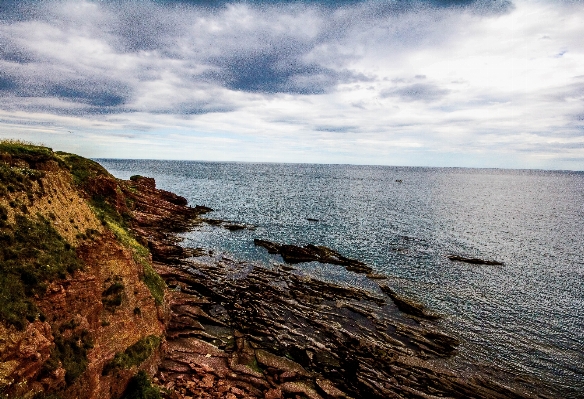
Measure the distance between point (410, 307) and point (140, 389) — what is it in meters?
25.9

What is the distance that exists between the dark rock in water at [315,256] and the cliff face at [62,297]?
86.4 feet

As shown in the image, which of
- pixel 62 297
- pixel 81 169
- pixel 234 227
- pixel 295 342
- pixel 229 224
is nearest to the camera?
pixel 62 297

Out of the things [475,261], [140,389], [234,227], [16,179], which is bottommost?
[475,261]

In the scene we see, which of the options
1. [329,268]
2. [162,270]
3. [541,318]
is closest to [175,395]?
[162,270]

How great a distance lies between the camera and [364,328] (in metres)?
29.1

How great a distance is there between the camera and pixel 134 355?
1770cm

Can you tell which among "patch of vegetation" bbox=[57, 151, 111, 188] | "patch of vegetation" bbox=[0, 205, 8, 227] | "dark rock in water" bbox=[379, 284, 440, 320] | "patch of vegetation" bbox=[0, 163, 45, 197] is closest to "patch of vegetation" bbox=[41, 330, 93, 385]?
"patch of vegetation" bbox=[0, 205, 8, 227]

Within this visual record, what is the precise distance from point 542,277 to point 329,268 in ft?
94.6

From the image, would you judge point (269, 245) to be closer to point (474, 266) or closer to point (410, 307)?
point (410, 307)

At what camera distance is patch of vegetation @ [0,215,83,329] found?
505 inches

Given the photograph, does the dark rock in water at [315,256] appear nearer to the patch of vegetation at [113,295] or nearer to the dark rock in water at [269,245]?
the dark rock in water at [269,245]

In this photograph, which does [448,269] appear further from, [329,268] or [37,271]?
[37,271]

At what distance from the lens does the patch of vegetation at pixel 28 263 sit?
12837mm

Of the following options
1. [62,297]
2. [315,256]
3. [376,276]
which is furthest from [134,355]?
[315,256]
